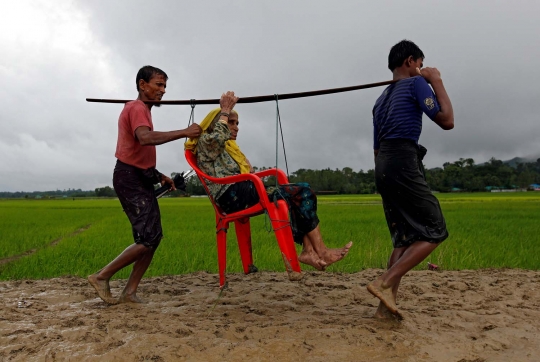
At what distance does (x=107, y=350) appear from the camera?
8.23 ft

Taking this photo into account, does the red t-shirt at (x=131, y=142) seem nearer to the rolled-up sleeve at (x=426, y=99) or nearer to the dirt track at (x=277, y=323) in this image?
the dirt track at (x=277, y=323)

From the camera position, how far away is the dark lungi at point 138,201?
353 cm

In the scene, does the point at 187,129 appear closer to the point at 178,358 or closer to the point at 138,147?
the point at 138,147

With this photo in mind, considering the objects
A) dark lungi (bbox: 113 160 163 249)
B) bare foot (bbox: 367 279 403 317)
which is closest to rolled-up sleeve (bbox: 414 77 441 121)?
bare foot (bbox: 367 279 403 317)

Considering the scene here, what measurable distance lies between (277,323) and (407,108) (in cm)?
164

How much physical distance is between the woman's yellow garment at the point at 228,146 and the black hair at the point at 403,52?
1.35m

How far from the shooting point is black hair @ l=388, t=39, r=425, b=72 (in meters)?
2.98

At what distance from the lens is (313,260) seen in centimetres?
309

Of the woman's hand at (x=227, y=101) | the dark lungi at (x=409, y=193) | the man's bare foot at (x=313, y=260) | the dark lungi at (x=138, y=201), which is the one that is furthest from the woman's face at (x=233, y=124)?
the dark lungi at (x=409, y=193)

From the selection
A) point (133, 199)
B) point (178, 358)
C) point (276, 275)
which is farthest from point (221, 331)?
point (276, 275)

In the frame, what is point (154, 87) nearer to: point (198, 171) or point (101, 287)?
Result: point (198, 171)

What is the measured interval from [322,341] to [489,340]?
3.34ft

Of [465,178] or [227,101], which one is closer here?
[227,101]

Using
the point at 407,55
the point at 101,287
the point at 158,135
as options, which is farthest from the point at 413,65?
the point at 101,287
